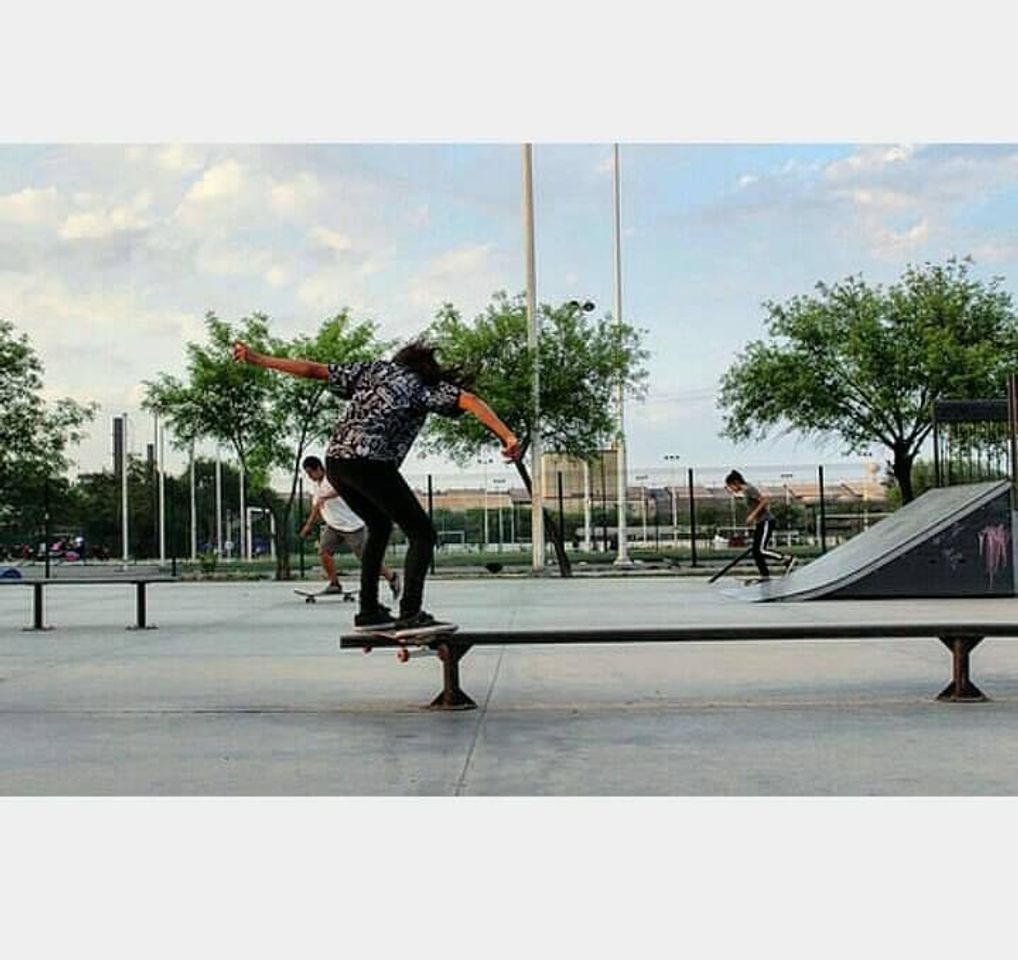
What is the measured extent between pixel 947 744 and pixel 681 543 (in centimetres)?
4405

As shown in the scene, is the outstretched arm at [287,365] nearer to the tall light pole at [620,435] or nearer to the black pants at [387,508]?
the black pants at [387,508]

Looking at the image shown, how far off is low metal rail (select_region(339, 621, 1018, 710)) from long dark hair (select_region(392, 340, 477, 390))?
4.77 feet

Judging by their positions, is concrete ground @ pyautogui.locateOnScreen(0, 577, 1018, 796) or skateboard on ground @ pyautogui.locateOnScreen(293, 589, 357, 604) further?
skateboard on ground @ pyautogui.locateOnScreen(293, 589, 357, 604)

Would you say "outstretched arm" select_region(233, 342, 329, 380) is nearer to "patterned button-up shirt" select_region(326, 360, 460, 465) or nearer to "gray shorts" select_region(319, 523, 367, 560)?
"patterned button-up shirt" select_region(326, 360, 460, 465)

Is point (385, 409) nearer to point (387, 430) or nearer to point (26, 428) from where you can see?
point (387, 430)

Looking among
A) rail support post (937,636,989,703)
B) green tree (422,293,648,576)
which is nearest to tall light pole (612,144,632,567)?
green tree (422,293,648,576)

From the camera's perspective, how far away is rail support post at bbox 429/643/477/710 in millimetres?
6989

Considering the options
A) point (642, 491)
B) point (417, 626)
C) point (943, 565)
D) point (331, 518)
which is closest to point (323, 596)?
point (331, 518)

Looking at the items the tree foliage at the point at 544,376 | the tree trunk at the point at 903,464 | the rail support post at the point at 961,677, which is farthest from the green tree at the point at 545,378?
the rail support post at the point at 961,677

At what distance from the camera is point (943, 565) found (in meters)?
15.9

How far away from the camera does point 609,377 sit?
2828cm

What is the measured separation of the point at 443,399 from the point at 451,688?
5.61ft

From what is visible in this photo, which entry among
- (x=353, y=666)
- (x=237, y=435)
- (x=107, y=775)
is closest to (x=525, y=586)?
(x=237, y=435)

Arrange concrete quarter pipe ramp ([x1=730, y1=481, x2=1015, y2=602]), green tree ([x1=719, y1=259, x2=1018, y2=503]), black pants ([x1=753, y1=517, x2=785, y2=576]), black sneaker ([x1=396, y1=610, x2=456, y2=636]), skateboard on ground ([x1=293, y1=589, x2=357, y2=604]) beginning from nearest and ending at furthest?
1. black sneaker ([x1=396, y1=610, x2=456, y2=636])
2. concrete quarter pipe ramp ([x1=730, y1=481, x2=1015, y2=602])
3. skateboard on ground ([x1=293, y1=589, x2=357, y2=604])
4. black pants ([x1=753, y1=517, x2=785, y2=576])
5. green tree ([x1=719, y1=259, x2=1018, y2=503])
